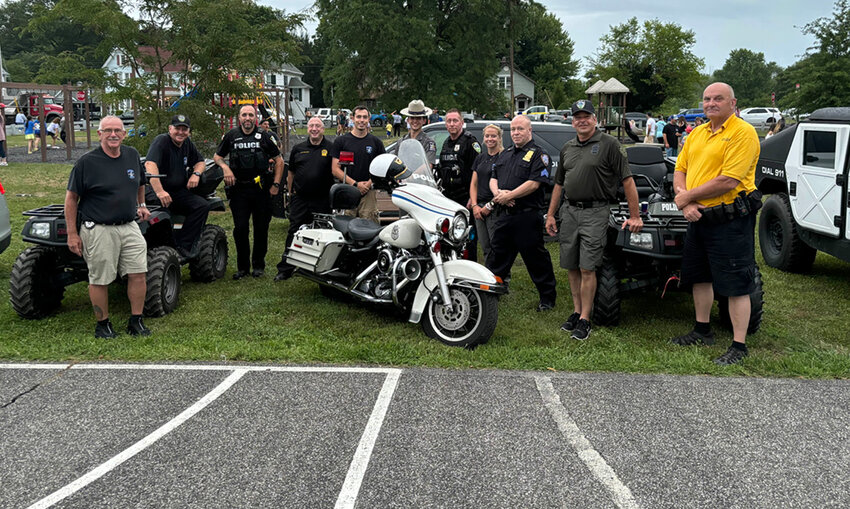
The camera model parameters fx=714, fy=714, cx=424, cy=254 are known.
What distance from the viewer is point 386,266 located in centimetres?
609

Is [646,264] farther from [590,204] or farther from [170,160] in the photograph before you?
[170,160]

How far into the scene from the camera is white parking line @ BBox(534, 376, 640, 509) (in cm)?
343

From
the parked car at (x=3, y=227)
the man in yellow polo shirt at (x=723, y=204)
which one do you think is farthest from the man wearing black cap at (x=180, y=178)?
the man in yellow polo shirt at (x=723, y=204)

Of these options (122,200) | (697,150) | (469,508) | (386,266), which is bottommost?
(469,508)

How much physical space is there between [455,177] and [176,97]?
8.24 meters

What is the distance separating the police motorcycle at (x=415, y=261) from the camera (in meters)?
5.53

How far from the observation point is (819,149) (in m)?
7.47

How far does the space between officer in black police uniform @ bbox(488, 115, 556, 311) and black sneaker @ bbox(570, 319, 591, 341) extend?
95 centimetres

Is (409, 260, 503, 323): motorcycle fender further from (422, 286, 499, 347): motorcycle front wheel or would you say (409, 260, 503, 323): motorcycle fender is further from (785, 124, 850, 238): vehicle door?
(785, 124, 850, 238): vehicle door

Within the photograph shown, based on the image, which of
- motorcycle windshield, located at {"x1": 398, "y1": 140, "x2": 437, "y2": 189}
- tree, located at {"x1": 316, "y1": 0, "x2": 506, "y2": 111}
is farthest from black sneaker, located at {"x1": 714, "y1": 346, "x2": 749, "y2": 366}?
tree, located at {"x1": 316, "y1": 0, "x2": 506, "y2": 111}

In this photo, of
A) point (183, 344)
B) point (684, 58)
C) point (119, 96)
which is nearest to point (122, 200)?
point (183, 344)

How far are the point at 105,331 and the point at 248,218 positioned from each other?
251 cm

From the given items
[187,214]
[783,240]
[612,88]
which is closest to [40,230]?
[187,214]

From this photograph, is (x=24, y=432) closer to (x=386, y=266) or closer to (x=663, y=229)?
(x=386, y=266)
